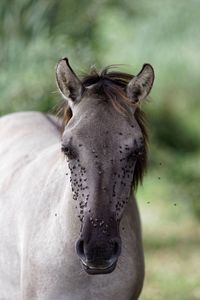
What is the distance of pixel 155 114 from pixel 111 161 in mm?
9371

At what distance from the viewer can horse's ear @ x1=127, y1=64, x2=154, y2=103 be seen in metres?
4.25

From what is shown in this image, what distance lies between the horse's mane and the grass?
311 centimetres

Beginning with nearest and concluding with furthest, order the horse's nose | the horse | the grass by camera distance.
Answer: the horse's nose
the horse
the grass

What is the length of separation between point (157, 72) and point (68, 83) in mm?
8943

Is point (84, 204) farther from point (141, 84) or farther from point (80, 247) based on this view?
point (141, 84)

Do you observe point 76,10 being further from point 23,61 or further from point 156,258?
point 156,258

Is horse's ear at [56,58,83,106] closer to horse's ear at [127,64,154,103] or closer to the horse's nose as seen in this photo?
horse's ear at [127,64,154,103]

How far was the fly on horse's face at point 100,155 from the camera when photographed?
388 cm

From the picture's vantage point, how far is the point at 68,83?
13.9ft

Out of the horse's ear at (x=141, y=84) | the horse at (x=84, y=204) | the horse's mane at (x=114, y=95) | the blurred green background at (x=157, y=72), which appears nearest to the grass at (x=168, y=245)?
the blurred green background at (x=157, y=72)

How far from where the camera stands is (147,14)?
42.9 feet

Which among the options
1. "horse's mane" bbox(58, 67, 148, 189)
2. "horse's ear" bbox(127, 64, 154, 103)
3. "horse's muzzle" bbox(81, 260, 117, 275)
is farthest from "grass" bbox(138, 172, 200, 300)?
"horse's muzzle" bbox(81, 260, 117, 275)

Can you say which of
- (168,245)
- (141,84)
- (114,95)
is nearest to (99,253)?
(114,95)

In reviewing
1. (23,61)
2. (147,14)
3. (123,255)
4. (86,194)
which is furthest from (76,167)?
(147,14)
